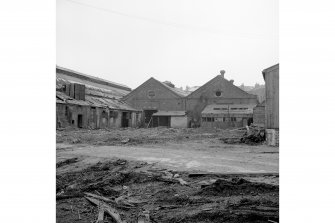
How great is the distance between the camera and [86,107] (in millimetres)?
27531

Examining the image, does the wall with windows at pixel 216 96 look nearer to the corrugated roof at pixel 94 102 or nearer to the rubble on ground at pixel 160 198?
the corrugated roof at pixel 94 102

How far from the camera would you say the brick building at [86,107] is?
82.2 feet

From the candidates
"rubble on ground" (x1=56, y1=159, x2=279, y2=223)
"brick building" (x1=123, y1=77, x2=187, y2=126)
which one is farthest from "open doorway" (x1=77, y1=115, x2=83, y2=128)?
"rubble on ground" (x1=56, y1=159, x2=279, y2=223)

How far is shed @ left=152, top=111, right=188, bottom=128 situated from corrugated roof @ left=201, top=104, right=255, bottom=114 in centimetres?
346

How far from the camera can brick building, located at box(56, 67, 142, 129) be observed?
82.2ft

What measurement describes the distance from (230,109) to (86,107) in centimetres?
1605

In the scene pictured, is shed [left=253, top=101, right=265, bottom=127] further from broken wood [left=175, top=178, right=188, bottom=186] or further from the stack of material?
broken wood [left=175, top=178, right=188, bottom=186]

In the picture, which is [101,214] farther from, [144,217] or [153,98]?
[153,98]

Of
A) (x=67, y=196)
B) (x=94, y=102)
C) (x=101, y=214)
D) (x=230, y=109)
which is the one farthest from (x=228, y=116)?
(x=101, y=214)
